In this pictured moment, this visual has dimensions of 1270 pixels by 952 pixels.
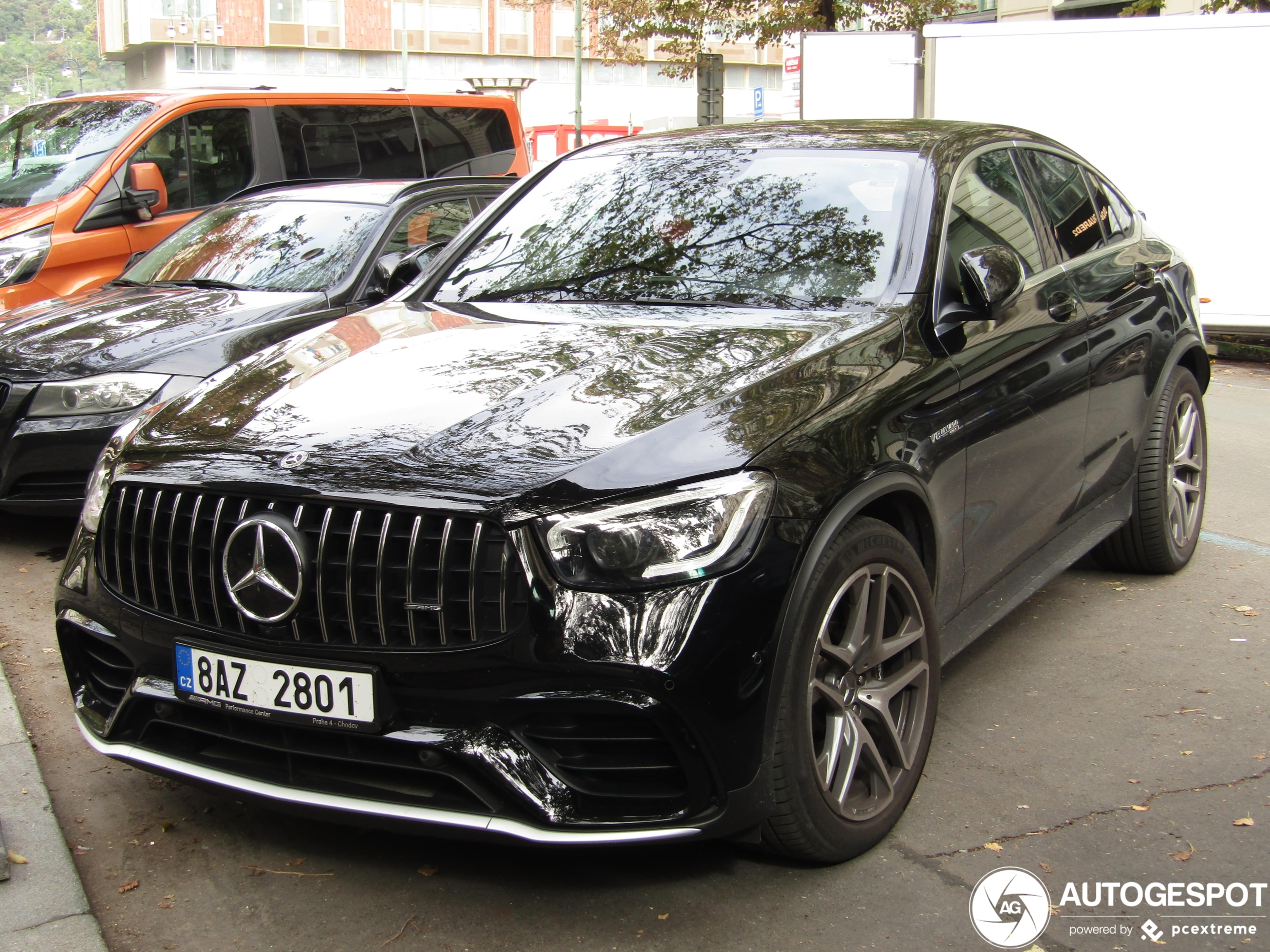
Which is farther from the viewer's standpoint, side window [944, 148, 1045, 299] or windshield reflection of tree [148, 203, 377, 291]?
windshield reflection of tree [148, 203, 377, 291]

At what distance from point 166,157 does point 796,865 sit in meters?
8.10

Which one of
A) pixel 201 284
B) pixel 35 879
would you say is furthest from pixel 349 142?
pixel 35 879

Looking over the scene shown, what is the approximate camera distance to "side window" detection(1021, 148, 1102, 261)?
Answer: 4.54 m

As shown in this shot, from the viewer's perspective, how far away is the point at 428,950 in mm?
2703

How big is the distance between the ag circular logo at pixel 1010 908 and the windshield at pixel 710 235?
152 cm

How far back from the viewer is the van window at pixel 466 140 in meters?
11.4

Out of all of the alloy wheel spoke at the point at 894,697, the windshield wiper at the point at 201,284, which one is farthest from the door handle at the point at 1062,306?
the windshield wiper at the point at 201,284

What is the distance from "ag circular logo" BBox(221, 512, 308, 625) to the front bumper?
83mm

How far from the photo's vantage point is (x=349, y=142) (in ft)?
35.3

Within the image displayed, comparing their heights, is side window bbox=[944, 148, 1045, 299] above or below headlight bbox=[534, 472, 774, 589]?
above

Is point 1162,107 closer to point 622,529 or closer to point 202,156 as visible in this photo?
point 202,156

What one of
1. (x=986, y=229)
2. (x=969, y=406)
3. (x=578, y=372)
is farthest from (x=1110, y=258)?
(x=578, y=372)

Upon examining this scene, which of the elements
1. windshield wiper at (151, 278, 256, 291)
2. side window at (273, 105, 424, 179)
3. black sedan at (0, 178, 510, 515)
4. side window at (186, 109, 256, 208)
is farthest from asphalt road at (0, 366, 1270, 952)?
side window at (273, 105, 424, 179)

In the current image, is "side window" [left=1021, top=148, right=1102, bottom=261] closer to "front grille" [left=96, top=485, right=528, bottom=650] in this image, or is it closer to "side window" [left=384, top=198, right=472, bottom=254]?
"front grille" [left=96, top=485, right=528, bottom=650]
